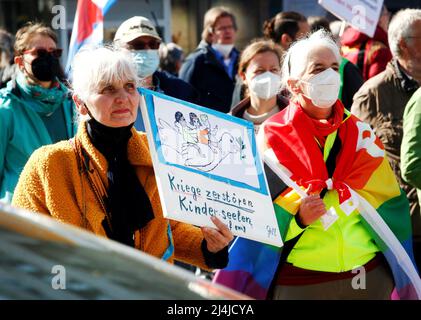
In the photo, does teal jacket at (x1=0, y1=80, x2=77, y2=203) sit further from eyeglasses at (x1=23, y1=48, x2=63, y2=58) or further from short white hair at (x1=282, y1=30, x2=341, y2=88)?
short white hair at (x1=282, y1=30, x2=341, y2=88)

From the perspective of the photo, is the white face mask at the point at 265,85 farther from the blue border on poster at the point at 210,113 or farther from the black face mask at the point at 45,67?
the blue border on poster at the point at 210,113

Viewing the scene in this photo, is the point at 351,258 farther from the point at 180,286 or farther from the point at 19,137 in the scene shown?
the point at 180,286

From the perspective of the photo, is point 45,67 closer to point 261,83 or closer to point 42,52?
point 42,52

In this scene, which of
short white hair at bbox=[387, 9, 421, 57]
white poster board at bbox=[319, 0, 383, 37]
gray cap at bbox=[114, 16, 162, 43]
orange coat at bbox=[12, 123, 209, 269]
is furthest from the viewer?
white poster board at bbox=[319, 0, 383, 37]

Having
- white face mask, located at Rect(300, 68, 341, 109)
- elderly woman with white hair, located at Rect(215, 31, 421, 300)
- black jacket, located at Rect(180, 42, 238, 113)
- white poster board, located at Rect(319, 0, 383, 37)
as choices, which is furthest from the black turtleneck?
black jacket, located at Rect(180, 42, 238, 113)

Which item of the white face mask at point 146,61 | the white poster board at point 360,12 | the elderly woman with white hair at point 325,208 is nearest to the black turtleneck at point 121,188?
the elderly woman with white hair at point 325,208

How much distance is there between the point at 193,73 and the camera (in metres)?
9.68

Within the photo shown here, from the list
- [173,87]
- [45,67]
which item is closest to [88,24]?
[45,67]

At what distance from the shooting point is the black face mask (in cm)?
699

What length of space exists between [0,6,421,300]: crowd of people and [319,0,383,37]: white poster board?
1.14ft

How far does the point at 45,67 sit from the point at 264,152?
193cm

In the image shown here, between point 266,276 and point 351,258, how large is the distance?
1.43ft

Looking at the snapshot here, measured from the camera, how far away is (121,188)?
465 cm
